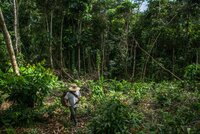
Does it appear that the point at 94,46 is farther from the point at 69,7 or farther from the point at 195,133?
the point at 195,133

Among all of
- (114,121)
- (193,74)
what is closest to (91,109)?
(114,121)

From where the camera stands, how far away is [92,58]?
26328 millimetres

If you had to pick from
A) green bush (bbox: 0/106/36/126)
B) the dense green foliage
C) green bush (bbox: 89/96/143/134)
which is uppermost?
the dense green foliage

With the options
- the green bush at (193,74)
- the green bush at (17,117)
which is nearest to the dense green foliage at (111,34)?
the green bush at (193,74)

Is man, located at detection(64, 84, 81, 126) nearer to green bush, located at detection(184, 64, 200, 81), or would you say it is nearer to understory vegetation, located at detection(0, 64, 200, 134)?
understory vegetation, located at detection(0, 64, 200, 134)

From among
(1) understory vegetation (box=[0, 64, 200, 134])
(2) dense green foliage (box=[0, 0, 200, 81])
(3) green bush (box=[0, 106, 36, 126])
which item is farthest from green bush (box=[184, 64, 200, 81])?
(3) green bush (box=[0, 106, 36, 126])

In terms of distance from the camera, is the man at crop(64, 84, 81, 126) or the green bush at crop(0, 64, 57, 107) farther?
the green bush at crop(0, 64, 57, 107)

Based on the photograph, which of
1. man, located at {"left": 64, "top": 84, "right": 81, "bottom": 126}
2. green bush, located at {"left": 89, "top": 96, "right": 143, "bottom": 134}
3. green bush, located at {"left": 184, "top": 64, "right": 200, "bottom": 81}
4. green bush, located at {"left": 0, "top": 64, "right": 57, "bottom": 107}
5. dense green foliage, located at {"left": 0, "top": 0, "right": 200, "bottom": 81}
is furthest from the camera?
dense green foliage, located at {"left": 0, "top": 0, "right": 200, "bottom": 81}

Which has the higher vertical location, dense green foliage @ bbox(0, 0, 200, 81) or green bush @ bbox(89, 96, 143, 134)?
dense green foliage @ bbox(0, 0, 200, 81)

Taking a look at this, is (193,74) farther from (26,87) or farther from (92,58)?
(92,58)

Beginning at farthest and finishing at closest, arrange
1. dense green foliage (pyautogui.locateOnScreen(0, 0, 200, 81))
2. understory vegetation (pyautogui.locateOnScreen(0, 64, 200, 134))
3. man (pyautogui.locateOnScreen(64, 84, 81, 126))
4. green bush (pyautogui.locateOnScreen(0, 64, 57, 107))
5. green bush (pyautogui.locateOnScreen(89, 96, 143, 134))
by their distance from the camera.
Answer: dense green foliage (pyautogui.locateOnScreen(0, 0, 200, 81)), green bush (pyautogui.locateOnScreen(0, 64, 57, 107)), man (pyautogui.locateOnScreen(64, 84, 81, 126)), understory vegetation (pyautogui.locateOnScreen(0, 64, 200, 134)), green bush (pyautogui.locateOnScreen(89, 96, 143, 134))

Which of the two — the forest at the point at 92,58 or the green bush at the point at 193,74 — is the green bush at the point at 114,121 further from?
the green bush at the point at 193,74

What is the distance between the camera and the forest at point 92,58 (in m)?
10.1

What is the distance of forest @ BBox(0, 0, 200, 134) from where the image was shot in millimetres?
10125
